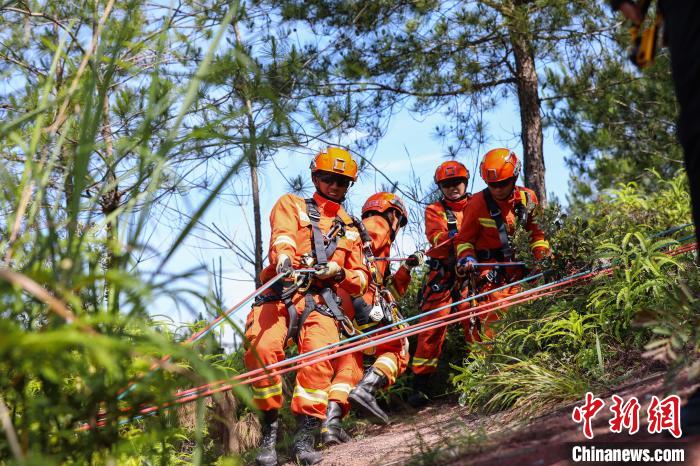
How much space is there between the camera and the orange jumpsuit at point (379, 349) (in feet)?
17.6

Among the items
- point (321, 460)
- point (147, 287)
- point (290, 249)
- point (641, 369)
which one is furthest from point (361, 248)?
point (147, 287)

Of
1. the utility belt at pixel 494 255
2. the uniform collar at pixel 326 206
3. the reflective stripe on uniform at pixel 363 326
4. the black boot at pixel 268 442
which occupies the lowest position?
the black boot at pixel 268 442

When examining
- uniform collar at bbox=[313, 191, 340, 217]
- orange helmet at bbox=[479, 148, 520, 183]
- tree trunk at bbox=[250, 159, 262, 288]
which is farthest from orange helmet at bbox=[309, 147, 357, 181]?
tree trunk at bbox=[250, 159, 262, 288]

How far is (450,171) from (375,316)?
6.25 feet

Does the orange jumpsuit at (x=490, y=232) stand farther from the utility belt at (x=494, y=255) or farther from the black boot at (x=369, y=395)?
the black boot at (x=369, y=395)

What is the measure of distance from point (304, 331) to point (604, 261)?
215 centimetres

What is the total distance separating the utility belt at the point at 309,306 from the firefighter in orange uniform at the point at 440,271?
112 cm

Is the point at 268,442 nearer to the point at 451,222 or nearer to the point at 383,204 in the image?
the point at 383,204

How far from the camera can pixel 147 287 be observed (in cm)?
154

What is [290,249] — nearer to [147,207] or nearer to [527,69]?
[147,207]

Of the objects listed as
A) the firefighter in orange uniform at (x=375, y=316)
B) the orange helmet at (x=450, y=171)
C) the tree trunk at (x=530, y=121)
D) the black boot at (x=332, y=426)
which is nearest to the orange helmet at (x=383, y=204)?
the firefighter in orange uniform at (x=375, y=316)

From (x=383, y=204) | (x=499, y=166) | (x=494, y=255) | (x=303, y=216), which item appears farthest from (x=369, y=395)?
(x=499, y=166)

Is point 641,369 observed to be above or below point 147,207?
below

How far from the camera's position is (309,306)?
5.35m
